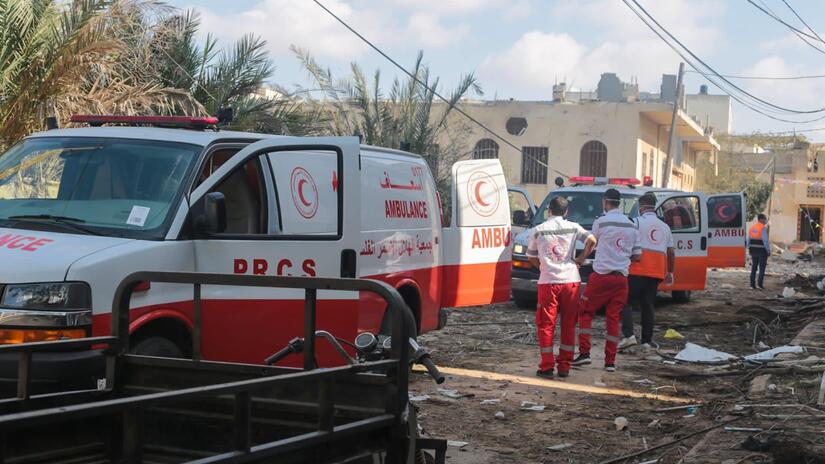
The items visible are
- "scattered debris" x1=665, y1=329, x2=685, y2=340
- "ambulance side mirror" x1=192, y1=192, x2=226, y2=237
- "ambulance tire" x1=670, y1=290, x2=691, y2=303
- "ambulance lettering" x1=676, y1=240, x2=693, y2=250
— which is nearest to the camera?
"ambulance side mirror" x1=192, y1=192, x2=226, y2=237

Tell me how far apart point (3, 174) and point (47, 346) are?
324cm

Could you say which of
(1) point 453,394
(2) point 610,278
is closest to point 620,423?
(1) point 453,394

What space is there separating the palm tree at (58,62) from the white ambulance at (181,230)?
4447 mm

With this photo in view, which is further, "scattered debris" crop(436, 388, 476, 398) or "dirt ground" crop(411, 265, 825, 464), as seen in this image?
"scattered debris" crop(436, 388, 476, 398)

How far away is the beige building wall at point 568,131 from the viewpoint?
36.1 meters

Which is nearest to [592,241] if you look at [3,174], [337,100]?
[3,174]

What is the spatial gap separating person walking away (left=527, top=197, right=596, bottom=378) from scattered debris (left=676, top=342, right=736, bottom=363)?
6.54ft

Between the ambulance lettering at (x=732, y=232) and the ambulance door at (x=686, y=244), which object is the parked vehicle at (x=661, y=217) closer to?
the ambulance door at (x=686, y=244)

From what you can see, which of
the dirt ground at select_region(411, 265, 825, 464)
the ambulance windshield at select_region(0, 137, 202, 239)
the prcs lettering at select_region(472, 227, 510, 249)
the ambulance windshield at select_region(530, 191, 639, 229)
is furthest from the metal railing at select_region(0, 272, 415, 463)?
the ambulance windshield at select_region(530, 191, 639, 229)

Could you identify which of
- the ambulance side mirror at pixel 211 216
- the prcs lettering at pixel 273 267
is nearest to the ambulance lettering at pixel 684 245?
the prcs lettering at pixel 273 267

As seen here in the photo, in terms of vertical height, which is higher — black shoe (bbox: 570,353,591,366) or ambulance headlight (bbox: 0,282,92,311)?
ambulance headlight (bbox: 0,282,92,311)

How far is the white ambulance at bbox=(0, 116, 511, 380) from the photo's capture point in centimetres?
527

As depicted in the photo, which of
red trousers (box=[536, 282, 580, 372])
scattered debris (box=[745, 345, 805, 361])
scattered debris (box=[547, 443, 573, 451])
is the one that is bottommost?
scattered debris (box=[547, 443, 573, 451])

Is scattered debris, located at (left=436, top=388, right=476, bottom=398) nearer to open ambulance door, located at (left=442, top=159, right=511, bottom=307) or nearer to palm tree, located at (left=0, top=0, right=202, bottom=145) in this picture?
open ambulance door, located at (left=442, top=159, right=511, bottom=307)
